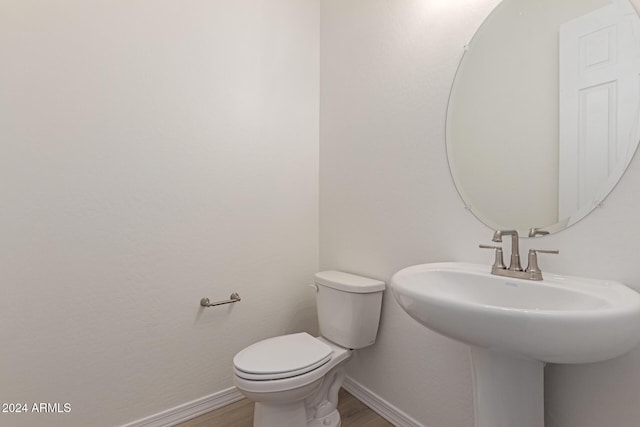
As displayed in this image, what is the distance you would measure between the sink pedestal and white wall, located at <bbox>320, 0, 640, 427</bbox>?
6.0 inches

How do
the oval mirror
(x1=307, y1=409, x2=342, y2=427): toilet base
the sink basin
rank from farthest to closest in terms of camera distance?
(x1=307, y1=409, x2=342, y2=427): toilet base, the oval mirror, the sink basin

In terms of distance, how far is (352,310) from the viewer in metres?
1.52

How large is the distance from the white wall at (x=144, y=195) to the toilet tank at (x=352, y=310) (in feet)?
1.32

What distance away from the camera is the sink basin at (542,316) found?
645mm

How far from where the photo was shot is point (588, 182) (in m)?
0.94

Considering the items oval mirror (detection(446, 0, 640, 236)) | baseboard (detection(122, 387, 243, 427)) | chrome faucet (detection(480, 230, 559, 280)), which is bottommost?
baseboard (detection(122, 387, 243, 427))

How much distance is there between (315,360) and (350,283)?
40 centimetres

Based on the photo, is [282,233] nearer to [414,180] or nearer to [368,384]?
[414,180]

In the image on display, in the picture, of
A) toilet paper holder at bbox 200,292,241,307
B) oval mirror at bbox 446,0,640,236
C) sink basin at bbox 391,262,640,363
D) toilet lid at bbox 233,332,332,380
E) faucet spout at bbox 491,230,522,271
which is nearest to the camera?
sink basin at bbox 391,262,640,363

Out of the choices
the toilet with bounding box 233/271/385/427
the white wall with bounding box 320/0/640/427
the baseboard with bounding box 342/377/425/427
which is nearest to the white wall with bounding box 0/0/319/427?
the white wall with bounding box 320/0/640/427

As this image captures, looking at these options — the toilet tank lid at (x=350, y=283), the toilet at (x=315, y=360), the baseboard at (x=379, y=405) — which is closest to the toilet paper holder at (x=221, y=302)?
the toilet at (x=315, y=360)

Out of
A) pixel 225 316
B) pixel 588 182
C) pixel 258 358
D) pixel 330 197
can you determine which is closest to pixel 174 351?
pixel 225 316

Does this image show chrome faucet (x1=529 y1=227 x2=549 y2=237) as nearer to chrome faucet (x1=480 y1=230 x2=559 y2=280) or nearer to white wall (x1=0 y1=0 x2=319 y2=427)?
chrome faucet (x1=480 y1=230 x2=559 y2=280)

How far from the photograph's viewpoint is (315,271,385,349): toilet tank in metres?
1.52
